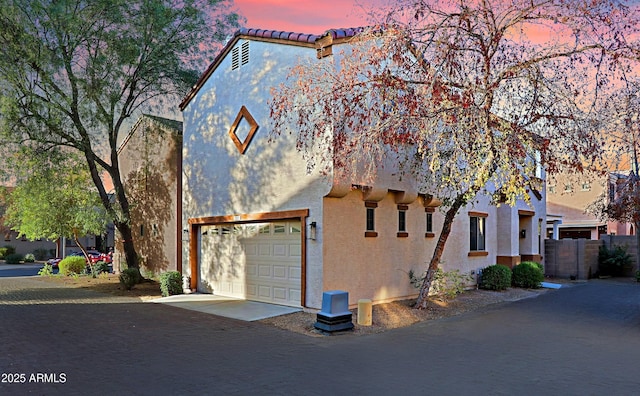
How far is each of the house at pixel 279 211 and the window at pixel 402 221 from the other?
1.2 inches

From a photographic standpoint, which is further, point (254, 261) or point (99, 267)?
point (99, 267)

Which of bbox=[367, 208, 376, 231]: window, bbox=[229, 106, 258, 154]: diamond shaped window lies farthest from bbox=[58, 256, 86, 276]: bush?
bbox=[367, 208, 376, 231]: window

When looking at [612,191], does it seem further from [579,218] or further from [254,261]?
[579,218]

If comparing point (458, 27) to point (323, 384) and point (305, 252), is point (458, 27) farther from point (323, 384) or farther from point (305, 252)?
A: point (323, 384)

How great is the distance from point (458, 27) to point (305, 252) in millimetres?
6313

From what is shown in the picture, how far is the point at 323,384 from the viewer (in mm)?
6934

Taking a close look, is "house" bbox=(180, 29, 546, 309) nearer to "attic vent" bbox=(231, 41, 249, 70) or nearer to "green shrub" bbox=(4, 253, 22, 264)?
"attic vent" bbox=(231, 41, 249, 70)

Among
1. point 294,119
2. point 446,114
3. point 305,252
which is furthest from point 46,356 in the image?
point 446,114

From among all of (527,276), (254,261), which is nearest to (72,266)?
(254,261)

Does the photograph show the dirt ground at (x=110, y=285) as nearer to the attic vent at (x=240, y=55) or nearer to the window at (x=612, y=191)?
the attic vent at (x=240, y=55)

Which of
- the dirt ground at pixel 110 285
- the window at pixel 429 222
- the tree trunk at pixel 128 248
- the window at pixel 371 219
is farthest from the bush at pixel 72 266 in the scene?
the window at pixel 429 222

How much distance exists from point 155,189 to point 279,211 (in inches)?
358

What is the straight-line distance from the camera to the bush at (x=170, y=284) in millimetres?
16062

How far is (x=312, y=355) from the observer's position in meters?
8.63
